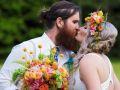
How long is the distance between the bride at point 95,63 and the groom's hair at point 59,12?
0.99 meters

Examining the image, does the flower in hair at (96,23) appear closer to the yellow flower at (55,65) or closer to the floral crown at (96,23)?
the floral crown at (96,23)

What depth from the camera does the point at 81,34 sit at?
7.23m

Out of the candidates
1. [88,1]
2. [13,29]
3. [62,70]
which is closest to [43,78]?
[62,70]

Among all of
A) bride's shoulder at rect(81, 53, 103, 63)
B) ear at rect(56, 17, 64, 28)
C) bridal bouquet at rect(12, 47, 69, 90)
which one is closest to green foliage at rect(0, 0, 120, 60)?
ear at rect(56, 17, 64, 28)

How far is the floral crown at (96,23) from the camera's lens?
653 centimetres

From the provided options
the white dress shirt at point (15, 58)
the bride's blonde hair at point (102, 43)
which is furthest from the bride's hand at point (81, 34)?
the bride's blonde hair at point (102, 43)

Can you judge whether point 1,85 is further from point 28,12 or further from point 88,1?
point 88,1

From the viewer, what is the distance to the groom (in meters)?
7.41

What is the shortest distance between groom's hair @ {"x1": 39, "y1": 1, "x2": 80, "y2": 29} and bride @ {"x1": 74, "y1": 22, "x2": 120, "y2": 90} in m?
0.99

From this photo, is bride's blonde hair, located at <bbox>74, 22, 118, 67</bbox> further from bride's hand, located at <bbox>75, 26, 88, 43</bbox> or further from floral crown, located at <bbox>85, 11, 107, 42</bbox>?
bride's hand, located at <bbox>75, 26, 88, 43</bbox>

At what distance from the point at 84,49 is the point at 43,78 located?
0.50m

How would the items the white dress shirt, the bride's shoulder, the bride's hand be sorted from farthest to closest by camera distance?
1. the white dress shirt
2. the bride's hand
3. the bride's shoulder

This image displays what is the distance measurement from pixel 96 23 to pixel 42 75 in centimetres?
78

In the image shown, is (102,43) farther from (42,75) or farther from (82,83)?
(42,75)
